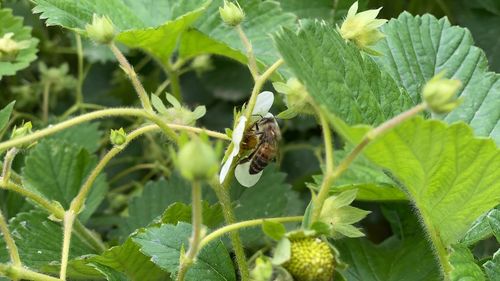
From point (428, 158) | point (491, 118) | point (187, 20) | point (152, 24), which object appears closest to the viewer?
point (428, 158)

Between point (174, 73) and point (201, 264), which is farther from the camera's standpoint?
point (174, 73)

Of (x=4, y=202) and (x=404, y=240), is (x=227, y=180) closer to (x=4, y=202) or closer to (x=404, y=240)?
(x=404, y=240)

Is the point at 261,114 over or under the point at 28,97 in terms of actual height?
over

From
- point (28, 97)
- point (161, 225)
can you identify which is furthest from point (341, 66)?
point (28, 97)

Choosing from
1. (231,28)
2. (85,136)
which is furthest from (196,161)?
(85,136)

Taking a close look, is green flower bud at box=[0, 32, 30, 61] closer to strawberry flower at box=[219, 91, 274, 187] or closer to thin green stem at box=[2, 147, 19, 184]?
thin green stem at box=[2, 147, 19, 184]

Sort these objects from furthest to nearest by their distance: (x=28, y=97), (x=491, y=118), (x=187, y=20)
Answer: (x=28, y=97) → (x=187, y=20) → (x=491, y=118)

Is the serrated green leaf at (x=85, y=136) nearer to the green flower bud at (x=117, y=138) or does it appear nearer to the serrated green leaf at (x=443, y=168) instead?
the green flower bud at (x=117, y=138)
